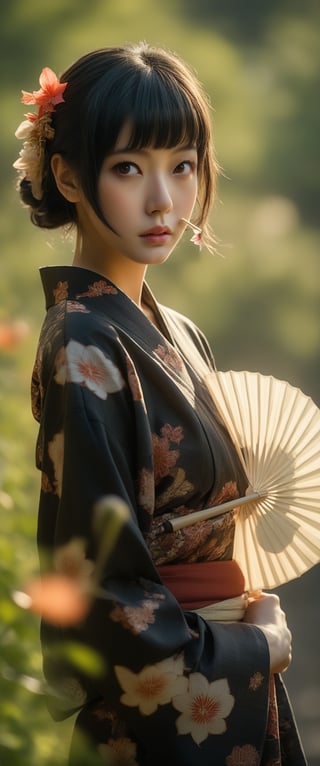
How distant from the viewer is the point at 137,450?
2117 millimetres

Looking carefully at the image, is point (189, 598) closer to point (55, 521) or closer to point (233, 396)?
point (55, 521)

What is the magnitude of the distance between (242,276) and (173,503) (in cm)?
687

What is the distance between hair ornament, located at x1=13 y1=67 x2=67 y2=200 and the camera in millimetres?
2332

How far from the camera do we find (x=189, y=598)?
223 cm

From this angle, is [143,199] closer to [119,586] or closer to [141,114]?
[141,114]

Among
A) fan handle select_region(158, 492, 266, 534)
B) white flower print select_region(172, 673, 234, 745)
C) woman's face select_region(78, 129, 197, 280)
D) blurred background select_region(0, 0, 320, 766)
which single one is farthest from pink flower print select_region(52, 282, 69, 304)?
blurred background select_region(0, 0, 320, 766)

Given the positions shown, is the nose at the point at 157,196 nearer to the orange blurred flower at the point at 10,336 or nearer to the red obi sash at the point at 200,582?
the orange blurred flower at the point at 10,336

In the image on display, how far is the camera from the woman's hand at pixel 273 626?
7.29 ft

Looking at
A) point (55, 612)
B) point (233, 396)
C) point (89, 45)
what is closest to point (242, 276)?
point (89, 45)

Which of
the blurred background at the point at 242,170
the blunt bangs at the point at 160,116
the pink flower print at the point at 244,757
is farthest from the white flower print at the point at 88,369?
the blurred background at the point at 242,170

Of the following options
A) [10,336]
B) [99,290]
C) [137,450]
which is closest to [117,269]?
[99,290]

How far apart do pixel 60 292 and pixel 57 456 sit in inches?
13.9

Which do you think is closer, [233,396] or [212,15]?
[233,396]

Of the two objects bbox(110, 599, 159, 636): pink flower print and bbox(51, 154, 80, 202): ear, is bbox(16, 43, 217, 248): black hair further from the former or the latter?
bbox(110, 599, 159, 636): pink flower print
